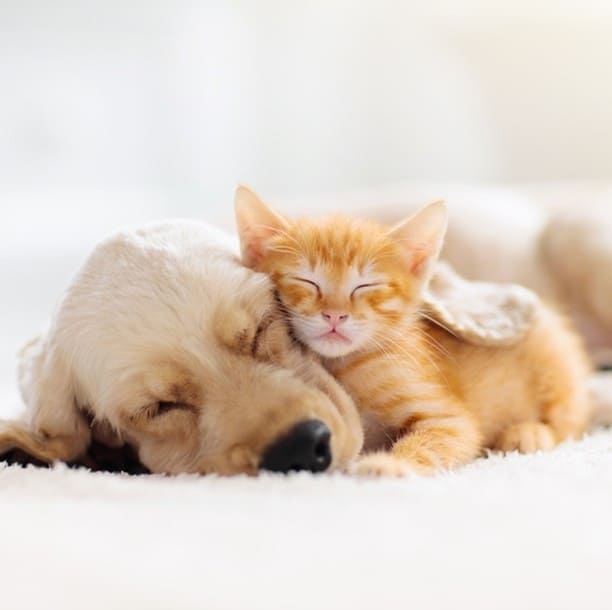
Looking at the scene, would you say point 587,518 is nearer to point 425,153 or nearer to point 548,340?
point 548,340

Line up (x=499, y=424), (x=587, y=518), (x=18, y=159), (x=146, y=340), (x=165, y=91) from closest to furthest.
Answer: (x=587, y=518) → (x=146, y=340) → (x=499, y=424) → (x=18, y=159) → (x=165, y=91)

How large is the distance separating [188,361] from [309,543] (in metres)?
0.55

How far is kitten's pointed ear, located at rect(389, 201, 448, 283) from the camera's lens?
6.06 ft

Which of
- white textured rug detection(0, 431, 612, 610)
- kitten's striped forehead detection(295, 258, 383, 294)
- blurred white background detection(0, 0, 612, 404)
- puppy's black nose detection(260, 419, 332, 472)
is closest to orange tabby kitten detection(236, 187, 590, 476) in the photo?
kitten's striped forehead detection(295, 258, 383, 294)

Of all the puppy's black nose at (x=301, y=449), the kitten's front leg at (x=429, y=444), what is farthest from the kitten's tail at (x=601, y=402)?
the puppy's black nose at (x=301, y=449)

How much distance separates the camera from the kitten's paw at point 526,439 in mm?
1898

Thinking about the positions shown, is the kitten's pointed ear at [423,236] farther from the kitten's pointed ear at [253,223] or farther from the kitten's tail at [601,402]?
the kitten's tail at [601,402]

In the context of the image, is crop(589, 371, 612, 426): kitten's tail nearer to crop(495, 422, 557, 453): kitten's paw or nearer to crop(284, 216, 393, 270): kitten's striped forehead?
crop(495, 422, 557, 453): kitten's paw

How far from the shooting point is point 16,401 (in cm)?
Answer: 251

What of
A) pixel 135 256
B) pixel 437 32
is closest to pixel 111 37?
pixel 437 32

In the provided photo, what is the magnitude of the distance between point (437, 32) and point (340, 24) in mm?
537

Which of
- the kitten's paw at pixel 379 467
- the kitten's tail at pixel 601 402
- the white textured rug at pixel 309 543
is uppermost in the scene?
the white textured rug at pixel 309 543

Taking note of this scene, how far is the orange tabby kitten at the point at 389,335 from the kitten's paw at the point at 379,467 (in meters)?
0.08

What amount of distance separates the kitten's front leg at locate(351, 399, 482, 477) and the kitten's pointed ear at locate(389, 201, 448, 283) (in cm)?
29
